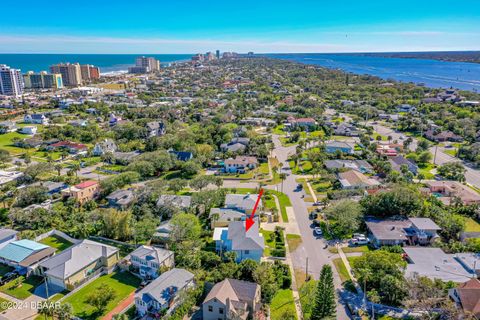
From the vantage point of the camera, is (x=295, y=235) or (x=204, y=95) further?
(x=204, y=95)

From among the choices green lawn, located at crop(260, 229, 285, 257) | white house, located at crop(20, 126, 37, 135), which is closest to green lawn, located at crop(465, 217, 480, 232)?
green lawn, located at crop(260, 229, 285, 257)

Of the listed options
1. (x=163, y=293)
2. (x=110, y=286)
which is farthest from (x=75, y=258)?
(x=163, y=293)

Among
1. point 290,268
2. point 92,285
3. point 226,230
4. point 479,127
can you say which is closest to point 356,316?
point 290,268

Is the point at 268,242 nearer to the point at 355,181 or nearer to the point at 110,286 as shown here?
the point at 110,286

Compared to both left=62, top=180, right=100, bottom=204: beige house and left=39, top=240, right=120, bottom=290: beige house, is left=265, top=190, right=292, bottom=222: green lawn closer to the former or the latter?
left=39, top=240, right=120, bottom=290: beige house

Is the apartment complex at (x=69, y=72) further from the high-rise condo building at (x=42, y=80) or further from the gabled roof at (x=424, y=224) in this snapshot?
the gabled roof at (x=424, y=224)

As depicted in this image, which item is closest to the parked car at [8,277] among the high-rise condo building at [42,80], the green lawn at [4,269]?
the green lawn at [4,269]

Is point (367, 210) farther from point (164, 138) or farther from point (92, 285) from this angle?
point (164, 138)
